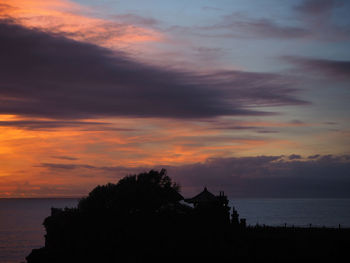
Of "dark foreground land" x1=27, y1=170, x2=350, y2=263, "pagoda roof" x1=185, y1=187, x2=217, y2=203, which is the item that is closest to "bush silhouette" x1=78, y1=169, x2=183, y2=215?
"dark foreground land" x1=27, y1=170, x2=350, y2=263

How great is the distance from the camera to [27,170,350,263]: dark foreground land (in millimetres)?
46406

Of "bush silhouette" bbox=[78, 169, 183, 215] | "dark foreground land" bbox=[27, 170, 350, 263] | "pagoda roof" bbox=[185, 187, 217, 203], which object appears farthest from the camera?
"bush silhouette" bbox=[78, 169, 183, 215]

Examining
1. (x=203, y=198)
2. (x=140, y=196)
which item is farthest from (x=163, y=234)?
(x=140, y=196)

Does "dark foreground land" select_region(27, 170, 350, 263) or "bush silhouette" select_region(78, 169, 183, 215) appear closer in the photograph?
"dark foreground land" select_region(27, 170, 350, 263)

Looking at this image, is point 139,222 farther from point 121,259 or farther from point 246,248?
point 246,248

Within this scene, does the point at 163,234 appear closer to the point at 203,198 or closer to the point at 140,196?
the point at 203,198

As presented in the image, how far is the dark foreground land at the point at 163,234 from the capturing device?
1827 inches

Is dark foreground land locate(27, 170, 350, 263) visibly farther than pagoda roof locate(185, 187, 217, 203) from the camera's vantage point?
No

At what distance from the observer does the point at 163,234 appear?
53.3 m

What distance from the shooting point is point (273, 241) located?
48.5 meters

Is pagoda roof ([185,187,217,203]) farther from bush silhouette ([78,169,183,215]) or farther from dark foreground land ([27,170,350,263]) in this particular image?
bush silhouette ([78,169,183,215])

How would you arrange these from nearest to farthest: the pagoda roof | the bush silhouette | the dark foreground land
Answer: the dark foreground land < the pagoda roof < the bush silhouette

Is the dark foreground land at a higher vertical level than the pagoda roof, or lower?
lower

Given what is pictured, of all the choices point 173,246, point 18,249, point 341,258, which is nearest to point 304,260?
point 341,258
